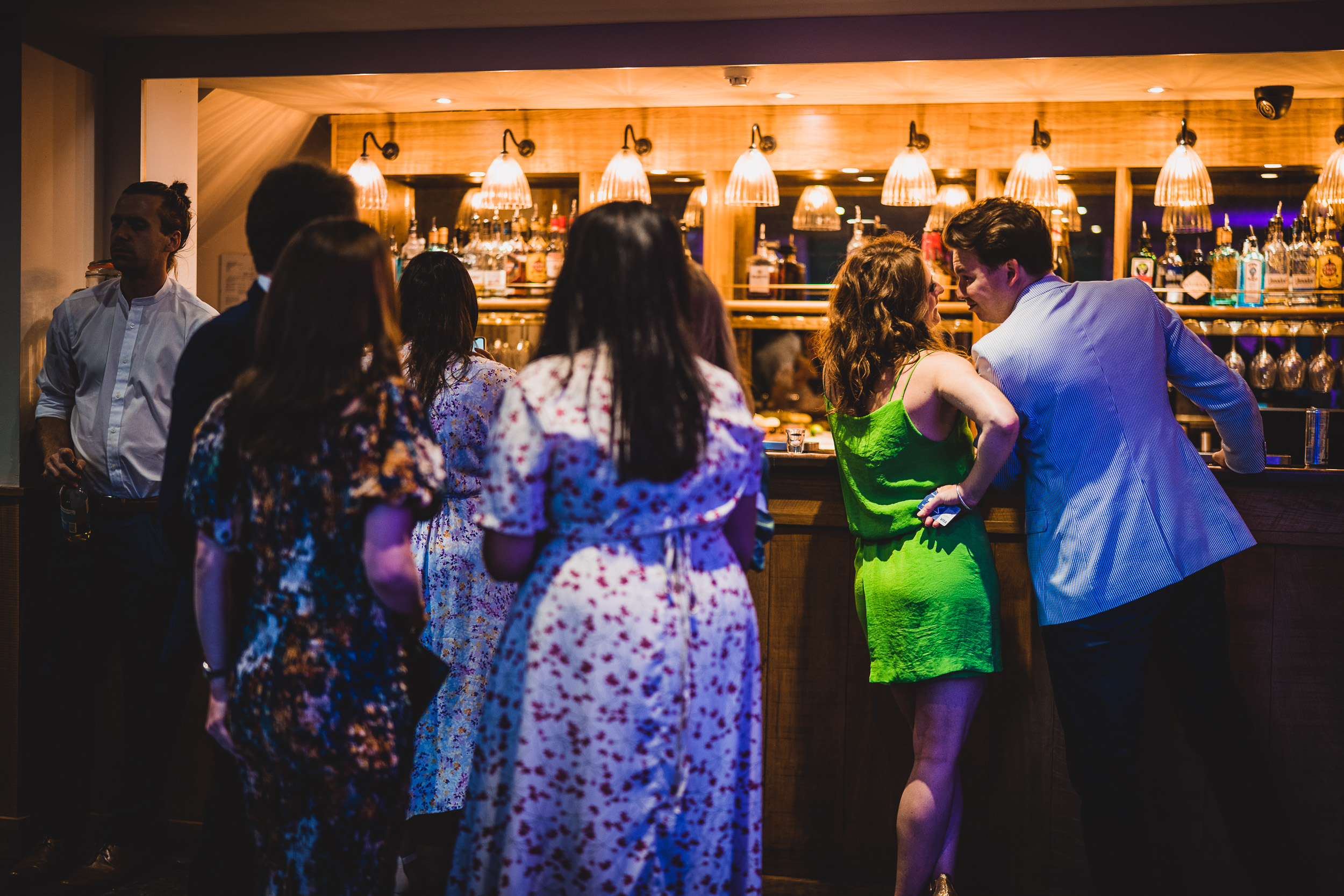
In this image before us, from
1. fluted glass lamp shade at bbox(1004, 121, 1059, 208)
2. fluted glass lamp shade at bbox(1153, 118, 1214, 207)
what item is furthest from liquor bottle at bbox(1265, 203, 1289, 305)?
fluted glass lamp shade at bbox(1004, 121, 1059, 208)

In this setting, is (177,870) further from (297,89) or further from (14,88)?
(297,89)

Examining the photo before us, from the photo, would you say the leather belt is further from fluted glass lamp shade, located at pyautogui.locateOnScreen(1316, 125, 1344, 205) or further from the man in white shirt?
fluted glass lamp shade, located at pyautogui.locateOnScreen(1316, 125, 1344, 205)

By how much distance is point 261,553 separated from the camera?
1.53 metres

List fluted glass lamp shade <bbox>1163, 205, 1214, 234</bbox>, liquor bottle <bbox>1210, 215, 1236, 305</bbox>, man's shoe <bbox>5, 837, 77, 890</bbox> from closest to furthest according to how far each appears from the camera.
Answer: man's shoe <bbox>5, 837, 77, 890</bbox> < fluted glass lamp shade <bbox>1163, 205, 1214, 234</bbox> < liquor bottle <bbox>1210, 215, 1236, 305</bbox>

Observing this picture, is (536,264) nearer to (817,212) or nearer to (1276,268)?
(817,212)

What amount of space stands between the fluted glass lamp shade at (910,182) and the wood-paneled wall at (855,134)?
62cm

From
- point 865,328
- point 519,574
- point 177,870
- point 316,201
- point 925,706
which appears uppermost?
point 316,201

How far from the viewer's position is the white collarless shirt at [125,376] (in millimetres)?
2693

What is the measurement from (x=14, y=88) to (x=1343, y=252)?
4.97 meters

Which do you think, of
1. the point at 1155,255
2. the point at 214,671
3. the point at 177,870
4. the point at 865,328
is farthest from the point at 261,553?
the point at 1155,255

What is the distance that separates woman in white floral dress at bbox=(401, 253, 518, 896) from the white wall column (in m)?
1.60

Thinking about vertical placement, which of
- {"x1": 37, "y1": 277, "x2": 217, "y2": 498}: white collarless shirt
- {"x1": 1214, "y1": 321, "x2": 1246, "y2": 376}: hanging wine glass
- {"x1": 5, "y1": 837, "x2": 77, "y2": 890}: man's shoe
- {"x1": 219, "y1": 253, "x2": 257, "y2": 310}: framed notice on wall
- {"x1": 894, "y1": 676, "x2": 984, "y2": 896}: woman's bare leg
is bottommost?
{"x1": 5, "y1": 837, "x2": 77, "y2": 890}: man's shoe

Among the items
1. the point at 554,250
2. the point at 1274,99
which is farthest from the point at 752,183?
the point at 1274,99

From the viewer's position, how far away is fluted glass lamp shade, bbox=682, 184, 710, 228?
484 cm
